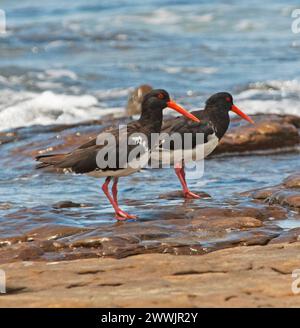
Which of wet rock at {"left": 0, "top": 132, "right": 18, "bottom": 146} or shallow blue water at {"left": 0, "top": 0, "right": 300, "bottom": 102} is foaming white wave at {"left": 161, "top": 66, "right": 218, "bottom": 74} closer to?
shallow blue water at {"left": 0, "top": 0, "right": 300, "bottom": 102}

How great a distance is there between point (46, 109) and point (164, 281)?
10210 mm

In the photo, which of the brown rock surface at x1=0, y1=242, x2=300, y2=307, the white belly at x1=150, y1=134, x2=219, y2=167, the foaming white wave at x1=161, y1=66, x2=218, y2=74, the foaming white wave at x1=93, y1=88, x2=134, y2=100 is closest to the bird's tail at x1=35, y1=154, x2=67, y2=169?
the white belly at x1=150, y1=134, x2=219, y2=167

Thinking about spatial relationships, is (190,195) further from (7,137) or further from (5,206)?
(7,137)

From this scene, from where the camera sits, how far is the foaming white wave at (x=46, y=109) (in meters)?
14.2

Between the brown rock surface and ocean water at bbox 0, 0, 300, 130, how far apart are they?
27.0 ft

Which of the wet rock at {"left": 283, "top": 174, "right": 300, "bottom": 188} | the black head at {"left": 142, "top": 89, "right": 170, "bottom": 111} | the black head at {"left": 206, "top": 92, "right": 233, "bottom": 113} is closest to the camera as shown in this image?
the black head at {"left": 142, "top": 89, "right": 170, "bottom": 111}

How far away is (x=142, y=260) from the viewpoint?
5.69m

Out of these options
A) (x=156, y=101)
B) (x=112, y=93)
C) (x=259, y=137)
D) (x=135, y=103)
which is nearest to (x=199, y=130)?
(x=156, y=101)

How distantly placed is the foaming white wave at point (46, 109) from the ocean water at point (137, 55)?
0.05 ft

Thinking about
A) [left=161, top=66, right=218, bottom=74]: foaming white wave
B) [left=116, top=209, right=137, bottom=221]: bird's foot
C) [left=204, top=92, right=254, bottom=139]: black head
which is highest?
[left=204, top=92, right=254, bottom=139]: black head

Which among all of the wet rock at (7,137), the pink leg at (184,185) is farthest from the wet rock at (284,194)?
the wet rock at (7,137)

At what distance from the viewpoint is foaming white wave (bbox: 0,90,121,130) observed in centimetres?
1416

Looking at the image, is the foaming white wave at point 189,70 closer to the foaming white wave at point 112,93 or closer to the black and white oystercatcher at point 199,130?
the foaming white wave at point 112,93

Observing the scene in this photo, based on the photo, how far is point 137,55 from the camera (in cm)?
2006
